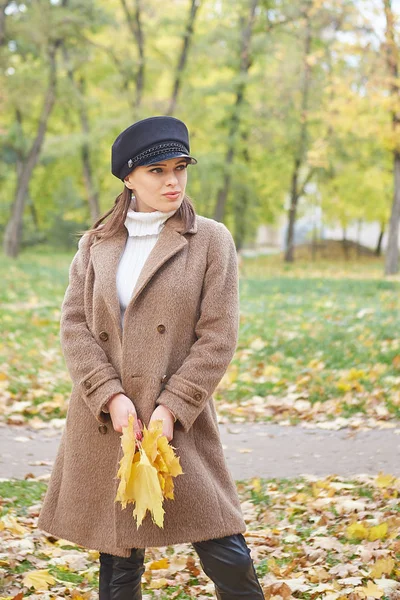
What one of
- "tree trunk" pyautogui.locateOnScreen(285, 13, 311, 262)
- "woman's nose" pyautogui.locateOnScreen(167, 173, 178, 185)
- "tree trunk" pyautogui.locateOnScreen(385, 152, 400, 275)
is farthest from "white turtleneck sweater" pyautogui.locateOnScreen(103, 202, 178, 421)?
"tree trunk" pyautogui.locateOnScreen(285, 13, 311, 262)

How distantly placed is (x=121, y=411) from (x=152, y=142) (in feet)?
3.00

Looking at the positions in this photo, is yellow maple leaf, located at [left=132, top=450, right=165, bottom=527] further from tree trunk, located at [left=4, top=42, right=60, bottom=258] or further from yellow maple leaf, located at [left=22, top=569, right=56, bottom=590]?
tree trunk, located at [left=4, top=42, right=60, bottom=258]

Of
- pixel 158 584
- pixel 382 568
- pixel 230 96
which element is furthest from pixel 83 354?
pixel 230 96

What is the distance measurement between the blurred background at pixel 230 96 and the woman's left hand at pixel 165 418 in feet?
58.0

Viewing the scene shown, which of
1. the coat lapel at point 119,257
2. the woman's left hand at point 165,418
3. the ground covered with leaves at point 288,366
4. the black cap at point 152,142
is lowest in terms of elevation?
the woman's left hand at point 165,418

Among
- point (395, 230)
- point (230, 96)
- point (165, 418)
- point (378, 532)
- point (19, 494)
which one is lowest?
point (378, 532)

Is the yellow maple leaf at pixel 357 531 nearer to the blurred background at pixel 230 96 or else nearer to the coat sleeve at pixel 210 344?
the coat sleeve at pixel 210 344

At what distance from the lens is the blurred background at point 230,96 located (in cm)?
2209

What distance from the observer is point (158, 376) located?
2.89 m

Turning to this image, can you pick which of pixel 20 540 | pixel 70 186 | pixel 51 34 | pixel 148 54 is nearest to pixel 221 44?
pixel 148 54

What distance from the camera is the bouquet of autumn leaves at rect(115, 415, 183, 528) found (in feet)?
8.64

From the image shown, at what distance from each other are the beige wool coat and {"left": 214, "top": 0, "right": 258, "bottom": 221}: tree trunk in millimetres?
25188

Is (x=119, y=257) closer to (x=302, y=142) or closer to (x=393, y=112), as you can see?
(x=393, y=112)

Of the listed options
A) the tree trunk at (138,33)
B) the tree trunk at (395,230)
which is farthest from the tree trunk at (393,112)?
the tree trunk at (138,33)
